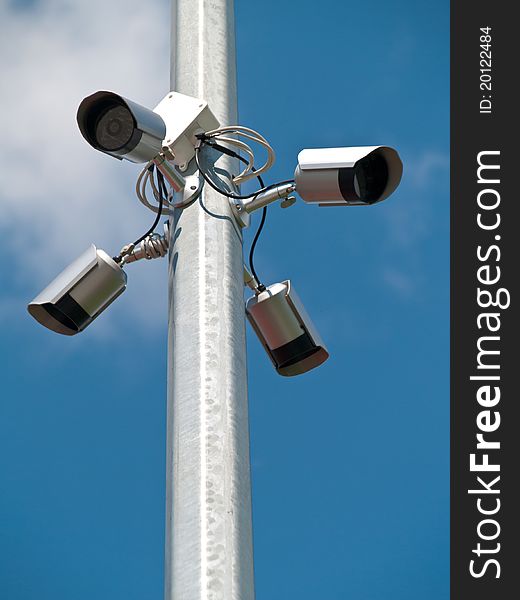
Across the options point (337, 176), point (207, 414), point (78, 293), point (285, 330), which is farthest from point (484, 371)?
point (207, 414)

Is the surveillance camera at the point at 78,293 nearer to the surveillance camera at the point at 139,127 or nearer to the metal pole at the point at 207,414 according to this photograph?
the metal pole at the point at 207,414

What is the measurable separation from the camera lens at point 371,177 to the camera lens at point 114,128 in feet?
2.72

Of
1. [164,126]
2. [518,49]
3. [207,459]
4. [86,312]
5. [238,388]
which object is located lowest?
[207,459]

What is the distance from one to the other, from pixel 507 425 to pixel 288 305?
301 centimetres

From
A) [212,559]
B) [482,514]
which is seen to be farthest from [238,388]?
[482,514]

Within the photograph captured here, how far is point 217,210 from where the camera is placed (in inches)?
191

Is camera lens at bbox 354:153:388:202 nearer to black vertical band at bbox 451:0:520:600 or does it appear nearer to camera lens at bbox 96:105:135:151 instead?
camera lens at bbox 96:105:135:151

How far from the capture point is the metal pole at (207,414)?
397cm

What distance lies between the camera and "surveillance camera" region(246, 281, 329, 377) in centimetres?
519

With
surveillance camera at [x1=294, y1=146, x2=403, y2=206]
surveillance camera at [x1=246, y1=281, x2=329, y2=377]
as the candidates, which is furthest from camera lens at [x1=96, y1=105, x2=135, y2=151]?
surveillance camera at [x1=246, y1=281, x2=329, y2=377]

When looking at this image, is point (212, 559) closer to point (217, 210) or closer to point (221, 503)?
point (221, 503)

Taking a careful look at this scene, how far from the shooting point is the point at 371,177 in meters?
5.01

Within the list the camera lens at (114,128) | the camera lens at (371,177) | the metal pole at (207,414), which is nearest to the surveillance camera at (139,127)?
the camera lens at (114,128)

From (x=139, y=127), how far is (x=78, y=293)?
0.69m
